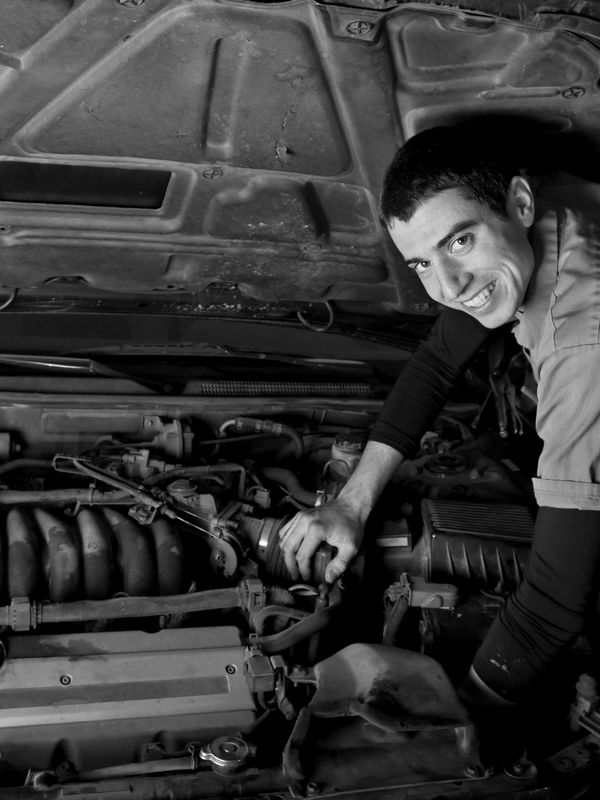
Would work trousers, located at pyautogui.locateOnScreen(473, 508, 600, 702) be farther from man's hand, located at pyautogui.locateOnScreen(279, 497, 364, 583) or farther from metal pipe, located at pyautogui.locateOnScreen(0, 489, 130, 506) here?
metal pipe, located at pyautogui.locateOnScreen(0, 489, 130, 506)

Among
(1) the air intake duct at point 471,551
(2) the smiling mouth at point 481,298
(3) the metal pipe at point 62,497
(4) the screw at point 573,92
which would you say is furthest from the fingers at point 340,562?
(4) the screw at point 573,92

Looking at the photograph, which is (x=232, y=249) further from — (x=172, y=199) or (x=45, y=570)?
(x=45, y=570)

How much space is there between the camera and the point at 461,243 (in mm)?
1686

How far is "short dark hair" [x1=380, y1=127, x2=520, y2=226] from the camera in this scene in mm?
1654

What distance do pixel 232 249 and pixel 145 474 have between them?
658mm

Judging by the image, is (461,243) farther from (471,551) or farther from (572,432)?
(471,551)

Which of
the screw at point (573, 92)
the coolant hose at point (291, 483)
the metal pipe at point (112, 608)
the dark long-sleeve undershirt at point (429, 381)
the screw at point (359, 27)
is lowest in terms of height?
the coolant hose at point (291, 483)

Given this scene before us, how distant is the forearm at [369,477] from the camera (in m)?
2.06

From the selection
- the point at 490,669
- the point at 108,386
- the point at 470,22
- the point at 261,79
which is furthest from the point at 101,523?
the point at 470,22

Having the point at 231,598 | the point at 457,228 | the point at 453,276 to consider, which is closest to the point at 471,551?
the point at 231,598

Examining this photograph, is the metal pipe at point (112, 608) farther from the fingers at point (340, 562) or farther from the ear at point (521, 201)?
the ear at point (521, 201)

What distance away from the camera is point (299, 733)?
1.54 meters

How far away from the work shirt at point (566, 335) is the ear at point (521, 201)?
0.02 metres

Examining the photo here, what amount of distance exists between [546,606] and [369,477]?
2.05ft
